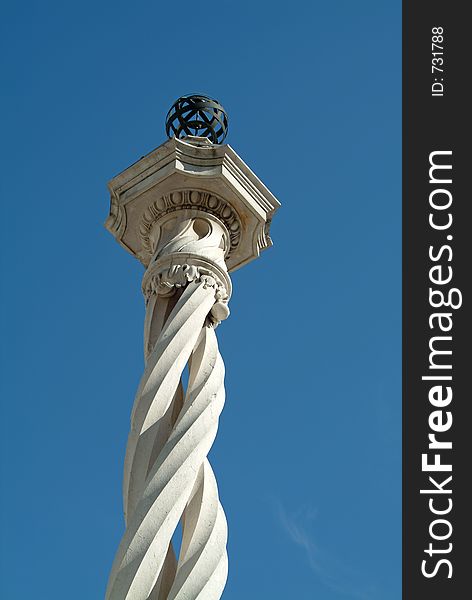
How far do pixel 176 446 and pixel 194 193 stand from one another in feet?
11.4

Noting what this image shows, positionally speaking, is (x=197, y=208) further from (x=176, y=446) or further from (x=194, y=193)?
(x=176, y=446)

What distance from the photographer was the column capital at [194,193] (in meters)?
12.2

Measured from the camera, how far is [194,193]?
12.3m

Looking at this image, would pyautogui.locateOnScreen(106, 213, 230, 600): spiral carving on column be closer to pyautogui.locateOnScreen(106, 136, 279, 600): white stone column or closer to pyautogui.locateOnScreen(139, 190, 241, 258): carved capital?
pyautogui.locateOnScreen(106, 136, 279, 600): white stone column

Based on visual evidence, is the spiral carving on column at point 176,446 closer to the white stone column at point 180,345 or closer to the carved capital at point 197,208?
the white stone column at point 180,345

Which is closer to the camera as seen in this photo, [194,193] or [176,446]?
[176,446]

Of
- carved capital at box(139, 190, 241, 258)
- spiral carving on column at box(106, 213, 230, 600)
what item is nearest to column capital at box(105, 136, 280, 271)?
carved capital at box(139, 190, 241, 258)

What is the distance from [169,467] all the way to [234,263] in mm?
3737

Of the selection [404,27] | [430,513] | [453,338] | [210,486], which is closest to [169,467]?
[210,486]

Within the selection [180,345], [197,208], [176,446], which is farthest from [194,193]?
[176,446]

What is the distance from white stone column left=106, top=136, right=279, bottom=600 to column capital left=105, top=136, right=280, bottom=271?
0.01 metres

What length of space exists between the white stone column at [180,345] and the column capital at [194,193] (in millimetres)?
11

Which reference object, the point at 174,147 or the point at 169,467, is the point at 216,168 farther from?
the point at 169,467

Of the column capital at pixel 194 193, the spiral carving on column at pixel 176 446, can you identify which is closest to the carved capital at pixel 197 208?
the column capital at pixel 194 193
